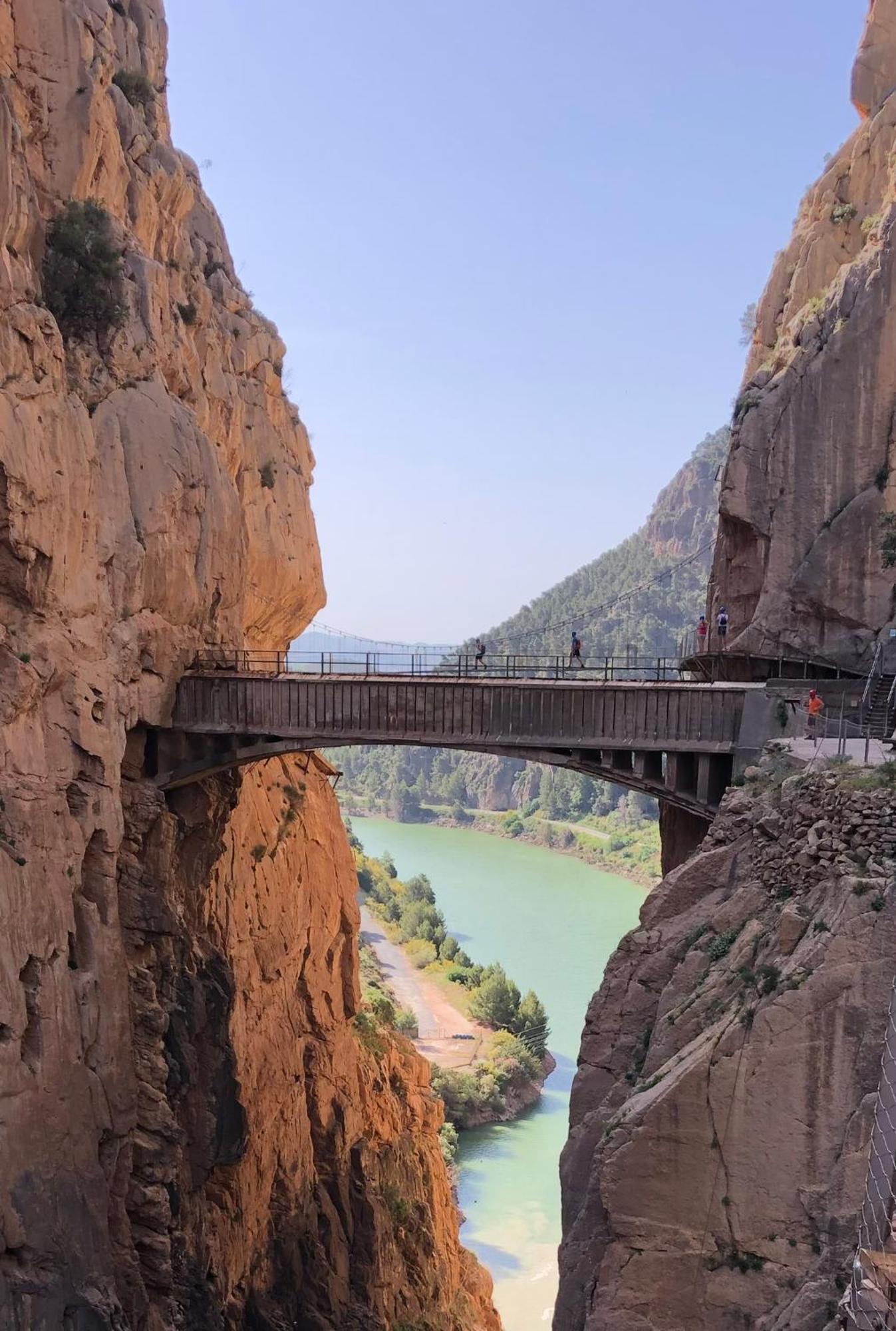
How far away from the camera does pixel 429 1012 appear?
59.8 meters

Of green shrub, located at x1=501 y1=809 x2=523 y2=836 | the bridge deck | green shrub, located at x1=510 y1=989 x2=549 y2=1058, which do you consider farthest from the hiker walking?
green shrub, located at x1=501 y1=809 x2=523 y2=836

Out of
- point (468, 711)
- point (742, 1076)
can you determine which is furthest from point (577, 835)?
point (742, 1076)

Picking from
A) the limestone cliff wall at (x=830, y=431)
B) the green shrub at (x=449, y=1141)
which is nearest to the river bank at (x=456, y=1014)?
the green shrub at (x=449, y=1141)

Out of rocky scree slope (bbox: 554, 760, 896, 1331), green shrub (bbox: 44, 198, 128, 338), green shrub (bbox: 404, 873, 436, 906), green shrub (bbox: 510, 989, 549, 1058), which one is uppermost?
green shrub (bbox: 44, 198, 128, 338)

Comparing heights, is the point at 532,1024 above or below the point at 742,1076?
below

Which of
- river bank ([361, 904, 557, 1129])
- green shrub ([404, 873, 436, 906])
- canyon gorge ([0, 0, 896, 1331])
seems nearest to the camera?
canyon gorge ([0, 0, 896, 1331])

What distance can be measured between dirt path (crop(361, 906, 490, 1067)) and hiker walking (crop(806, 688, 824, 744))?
117ft

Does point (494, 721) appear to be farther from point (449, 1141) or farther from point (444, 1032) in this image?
point (444, 1032)

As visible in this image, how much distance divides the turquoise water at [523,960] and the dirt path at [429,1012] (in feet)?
13.5

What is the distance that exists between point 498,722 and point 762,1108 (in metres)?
9.97

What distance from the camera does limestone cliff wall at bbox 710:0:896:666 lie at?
2144 centimetres

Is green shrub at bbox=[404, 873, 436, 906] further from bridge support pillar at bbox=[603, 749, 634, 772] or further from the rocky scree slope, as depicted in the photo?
the rocky scree slope

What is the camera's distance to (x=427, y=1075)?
34.3 meters

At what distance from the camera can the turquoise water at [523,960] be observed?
38719mm
